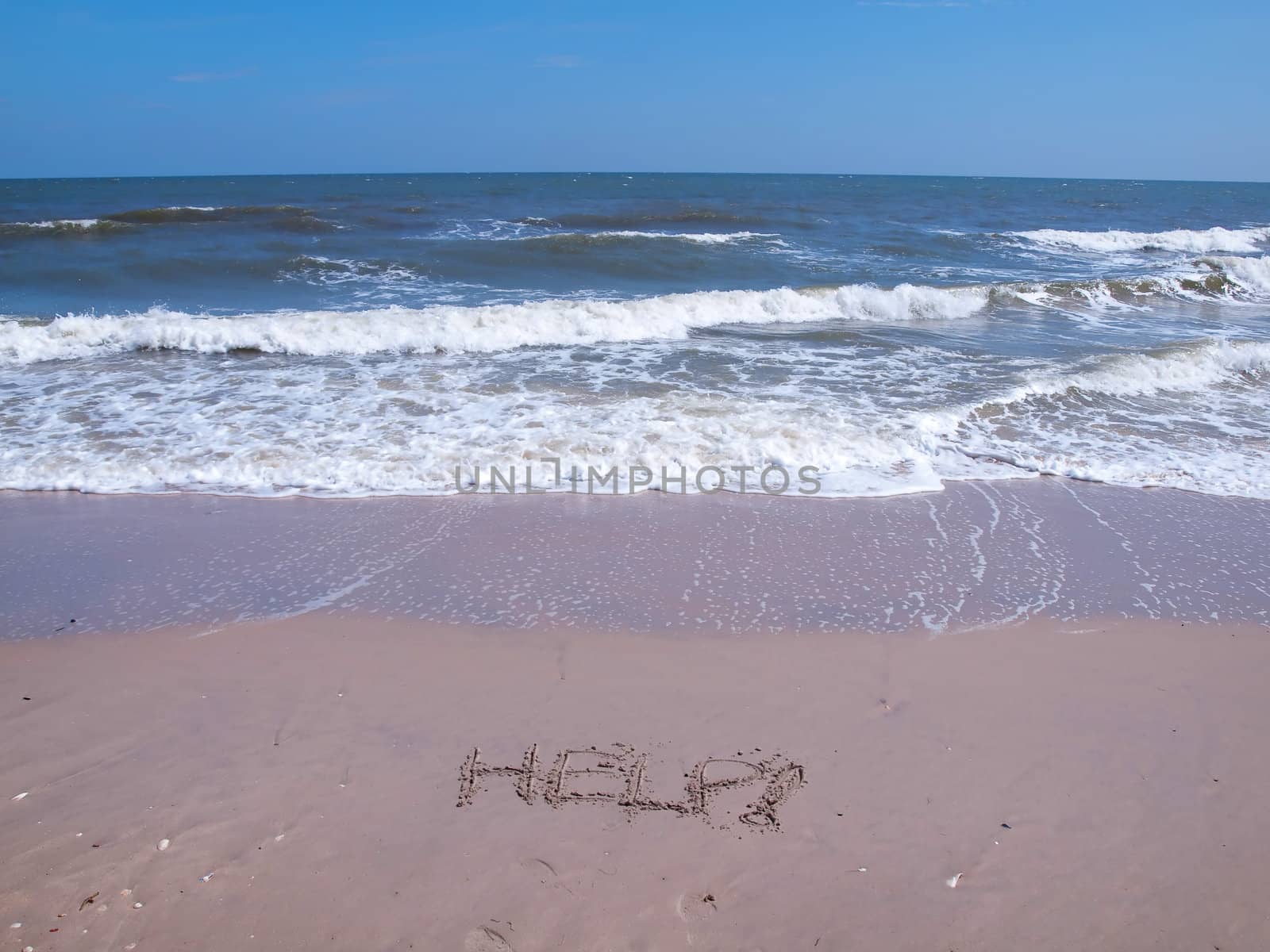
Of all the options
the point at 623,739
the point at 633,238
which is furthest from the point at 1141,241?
the point at 623,739

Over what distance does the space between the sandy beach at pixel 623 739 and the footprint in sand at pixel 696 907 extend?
1cm

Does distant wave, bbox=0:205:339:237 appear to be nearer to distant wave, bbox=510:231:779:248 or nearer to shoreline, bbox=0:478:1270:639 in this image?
distant wave, bbox=510:231:779:248

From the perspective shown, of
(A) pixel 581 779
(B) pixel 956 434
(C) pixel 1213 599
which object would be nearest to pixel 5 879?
(A) pixel 581 779

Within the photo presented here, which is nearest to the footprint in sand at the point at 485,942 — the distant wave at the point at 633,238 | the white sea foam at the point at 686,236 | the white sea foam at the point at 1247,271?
the distant wave at the point at 633,238

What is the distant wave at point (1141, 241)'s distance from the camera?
86.2 feet

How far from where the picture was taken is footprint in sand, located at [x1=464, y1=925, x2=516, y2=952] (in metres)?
2.19

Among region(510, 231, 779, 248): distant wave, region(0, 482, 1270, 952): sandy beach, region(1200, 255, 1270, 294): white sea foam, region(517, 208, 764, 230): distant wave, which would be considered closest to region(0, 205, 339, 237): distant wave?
region(517, 208, 764, 230): distant wave

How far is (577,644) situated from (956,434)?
4.49 metres

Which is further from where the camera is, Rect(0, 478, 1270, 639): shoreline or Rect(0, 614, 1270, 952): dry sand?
Rect(0, 478, 1270, 639): shoreline

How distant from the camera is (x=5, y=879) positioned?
237cm

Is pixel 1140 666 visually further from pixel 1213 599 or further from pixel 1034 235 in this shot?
pixel 1034 235

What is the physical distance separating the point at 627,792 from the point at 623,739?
0.99 ft

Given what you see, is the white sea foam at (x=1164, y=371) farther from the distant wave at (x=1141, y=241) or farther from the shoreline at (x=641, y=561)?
the distant wave at (x=1141, y=241)

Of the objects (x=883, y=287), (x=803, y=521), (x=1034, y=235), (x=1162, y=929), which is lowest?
(x=1162, y=929)
